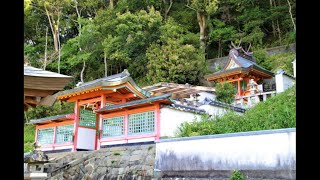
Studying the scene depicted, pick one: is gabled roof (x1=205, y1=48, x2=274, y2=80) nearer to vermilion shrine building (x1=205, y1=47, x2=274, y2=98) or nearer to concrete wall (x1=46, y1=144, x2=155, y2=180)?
vermilion shrine building (x1=205, y1=47, x2=274, y2=98)

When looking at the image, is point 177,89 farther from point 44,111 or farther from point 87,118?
point 44,111

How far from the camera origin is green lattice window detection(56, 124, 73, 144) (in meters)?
15.6

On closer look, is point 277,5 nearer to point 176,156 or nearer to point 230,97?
point 230,97

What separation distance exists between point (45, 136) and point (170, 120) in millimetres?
6887

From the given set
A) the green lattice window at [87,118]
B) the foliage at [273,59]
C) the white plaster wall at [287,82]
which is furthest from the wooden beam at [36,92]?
the foliage at [273,59]

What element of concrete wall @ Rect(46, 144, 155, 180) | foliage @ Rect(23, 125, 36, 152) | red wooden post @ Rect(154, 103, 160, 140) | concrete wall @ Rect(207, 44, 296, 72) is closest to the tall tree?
concrete wall @ Rect(207, 44, 296, 72)

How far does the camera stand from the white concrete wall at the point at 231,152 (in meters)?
8.52

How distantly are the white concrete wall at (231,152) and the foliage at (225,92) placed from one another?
10.5m

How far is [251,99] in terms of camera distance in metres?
19.9

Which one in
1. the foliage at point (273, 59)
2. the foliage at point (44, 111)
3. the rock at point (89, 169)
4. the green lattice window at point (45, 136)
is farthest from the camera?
the foliage at point (273, 59)

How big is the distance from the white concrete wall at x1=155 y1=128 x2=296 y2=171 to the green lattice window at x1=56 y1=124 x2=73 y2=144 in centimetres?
557

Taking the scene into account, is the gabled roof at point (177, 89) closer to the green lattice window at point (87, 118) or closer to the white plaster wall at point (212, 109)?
the white plaster wall at point (212, 109)

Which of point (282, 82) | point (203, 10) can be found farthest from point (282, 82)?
point (203, 10)

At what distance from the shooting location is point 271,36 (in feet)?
103
